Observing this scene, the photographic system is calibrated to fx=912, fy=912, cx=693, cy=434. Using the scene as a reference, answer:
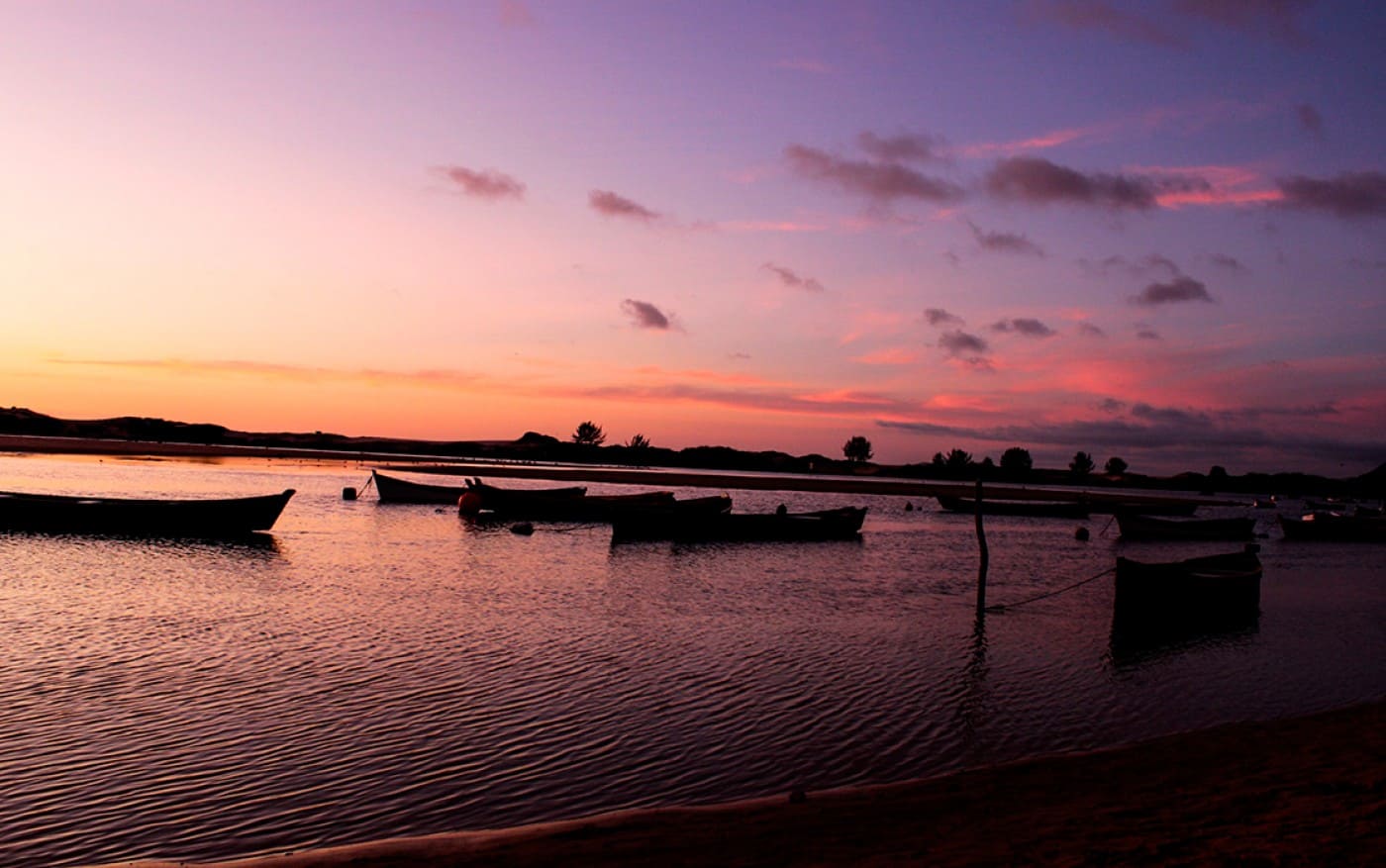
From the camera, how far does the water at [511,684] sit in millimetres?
9155

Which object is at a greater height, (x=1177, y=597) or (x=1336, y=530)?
(x=1177, y=597)

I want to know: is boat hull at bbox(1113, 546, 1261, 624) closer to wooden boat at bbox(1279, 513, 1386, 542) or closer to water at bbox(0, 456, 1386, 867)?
water at bbox(0, 456, 1386, 867)

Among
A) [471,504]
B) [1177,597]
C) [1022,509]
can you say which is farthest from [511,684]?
[1022,509]

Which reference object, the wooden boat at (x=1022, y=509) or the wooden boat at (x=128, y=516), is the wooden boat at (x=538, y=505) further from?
the wooden boat at (x=1022, y=509)

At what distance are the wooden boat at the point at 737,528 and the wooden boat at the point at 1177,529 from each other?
20710 millimetres

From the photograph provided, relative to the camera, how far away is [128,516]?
33156 mm

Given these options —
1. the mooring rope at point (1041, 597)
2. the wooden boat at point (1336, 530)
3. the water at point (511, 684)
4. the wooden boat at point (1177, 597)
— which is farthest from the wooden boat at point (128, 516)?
the wooden boat at point (1336, 530)

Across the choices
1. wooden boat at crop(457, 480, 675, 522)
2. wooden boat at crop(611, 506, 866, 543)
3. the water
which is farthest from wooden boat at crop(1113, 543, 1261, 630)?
wooden boat at crop(457, 480, 675, 522)

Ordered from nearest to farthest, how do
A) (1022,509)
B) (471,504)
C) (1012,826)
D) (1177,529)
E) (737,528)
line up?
(1012,826)
(737,528)
(471,504)
(1177,529)
(1022,509)

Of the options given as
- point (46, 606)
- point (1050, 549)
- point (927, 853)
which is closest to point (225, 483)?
point (46, 606)

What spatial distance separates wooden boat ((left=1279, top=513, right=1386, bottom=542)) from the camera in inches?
2499

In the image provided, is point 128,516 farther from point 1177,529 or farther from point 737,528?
point 1177,529

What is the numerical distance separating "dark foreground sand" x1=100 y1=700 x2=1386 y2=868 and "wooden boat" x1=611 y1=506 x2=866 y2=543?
2948cm

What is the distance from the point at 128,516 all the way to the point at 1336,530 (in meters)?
72.5
